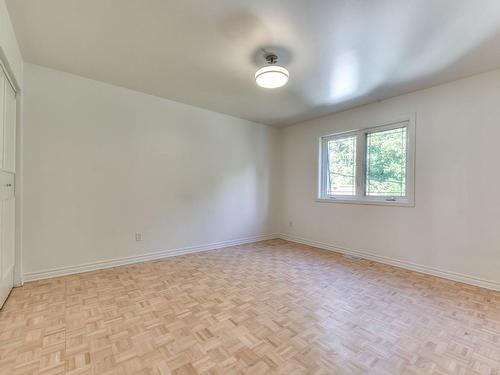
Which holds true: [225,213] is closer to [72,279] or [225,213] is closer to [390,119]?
[72,279]

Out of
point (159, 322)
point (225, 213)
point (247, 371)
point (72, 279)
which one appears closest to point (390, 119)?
point (225, 213)

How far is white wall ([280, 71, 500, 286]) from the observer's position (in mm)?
2701

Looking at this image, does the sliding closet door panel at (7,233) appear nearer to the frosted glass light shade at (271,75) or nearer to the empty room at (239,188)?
the empty room at (239,188)

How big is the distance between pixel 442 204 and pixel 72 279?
4.60 m

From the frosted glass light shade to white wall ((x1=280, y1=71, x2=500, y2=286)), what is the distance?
2.00m

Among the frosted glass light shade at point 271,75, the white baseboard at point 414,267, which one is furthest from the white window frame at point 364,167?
the frosted glass light shade at point 271,75

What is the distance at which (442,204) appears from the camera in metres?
3.02

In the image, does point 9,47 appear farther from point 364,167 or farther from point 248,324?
point 364,167

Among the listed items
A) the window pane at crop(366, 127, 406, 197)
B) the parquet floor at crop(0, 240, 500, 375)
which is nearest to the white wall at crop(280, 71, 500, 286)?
the window pane at crop(366, 127, 406, 197)

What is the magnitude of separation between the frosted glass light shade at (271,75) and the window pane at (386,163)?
208 centimetres

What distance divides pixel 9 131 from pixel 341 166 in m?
4.44

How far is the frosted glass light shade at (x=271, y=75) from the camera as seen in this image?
2.44 m

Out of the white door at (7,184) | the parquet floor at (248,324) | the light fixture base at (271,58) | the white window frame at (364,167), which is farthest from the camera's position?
the white window frame at (364,167)

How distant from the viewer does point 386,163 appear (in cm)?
363
